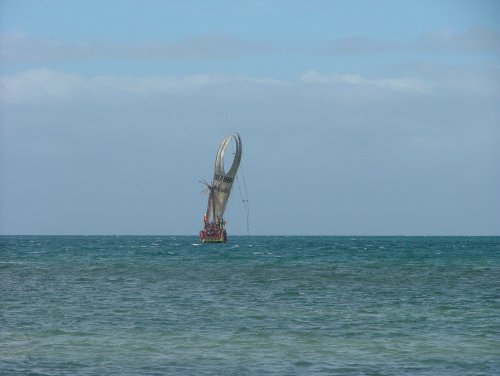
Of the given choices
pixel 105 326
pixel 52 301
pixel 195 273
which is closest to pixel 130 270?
pixel 195 273

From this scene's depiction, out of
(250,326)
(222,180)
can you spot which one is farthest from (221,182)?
(250,326)

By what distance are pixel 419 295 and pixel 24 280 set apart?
73.5ft

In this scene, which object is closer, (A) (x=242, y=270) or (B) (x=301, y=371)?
(B) (x=301, y=371)

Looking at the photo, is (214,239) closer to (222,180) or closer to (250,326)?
(222,180)

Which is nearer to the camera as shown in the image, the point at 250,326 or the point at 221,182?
the point at 250,326

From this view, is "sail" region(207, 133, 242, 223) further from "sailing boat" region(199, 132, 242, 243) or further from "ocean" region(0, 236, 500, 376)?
"ocean" region(0, 236, 500, 376)

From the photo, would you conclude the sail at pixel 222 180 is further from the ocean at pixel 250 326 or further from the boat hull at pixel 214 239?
the ocean at pixel 250 326

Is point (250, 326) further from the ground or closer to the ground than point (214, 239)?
closer to the ground

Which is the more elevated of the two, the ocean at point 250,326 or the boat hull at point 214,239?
the boat hull at point 214,239

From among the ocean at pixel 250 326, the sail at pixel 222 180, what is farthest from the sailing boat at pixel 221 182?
the ocean at pixel 250 326

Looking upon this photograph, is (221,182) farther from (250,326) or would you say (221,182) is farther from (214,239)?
(250,326)

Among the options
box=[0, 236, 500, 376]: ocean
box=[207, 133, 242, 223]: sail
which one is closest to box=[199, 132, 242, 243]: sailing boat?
box=[207, 133, 242, 223]: sail

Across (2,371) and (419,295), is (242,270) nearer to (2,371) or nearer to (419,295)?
(419,295)

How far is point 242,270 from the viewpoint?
60.9 metres
